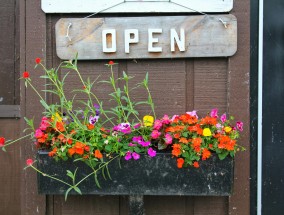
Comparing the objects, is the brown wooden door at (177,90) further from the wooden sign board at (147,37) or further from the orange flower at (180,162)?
the orange flower at (180,162)

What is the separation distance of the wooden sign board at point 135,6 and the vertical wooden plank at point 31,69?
3.4 inches

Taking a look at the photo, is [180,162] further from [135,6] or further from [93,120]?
[135,6]

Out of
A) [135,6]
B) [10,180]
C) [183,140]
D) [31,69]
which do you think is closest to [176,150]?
[183,140]

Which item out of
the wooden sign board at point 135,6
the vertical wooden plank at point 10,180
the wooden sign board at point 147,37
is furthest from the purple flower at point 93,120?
the vertical wooden plank at point 10,180

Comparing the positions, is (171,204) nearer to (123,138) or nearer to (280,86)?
(123,138)

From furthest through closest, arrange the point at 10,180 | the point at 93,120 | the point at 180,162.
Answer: the point at 10,180, the point at 93,120, the point at 180,162

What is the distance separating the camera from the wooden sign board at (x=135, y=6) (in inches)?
90.6

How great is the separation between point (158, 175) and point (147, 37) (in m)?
0.74

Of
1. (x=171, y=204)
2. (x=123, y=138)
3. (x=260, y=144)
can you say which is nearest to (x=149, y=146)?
(x=123, y=138)

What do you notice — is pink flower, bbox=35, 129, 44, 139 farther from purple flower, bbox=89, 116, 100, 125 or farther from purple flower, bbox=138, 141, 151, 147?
purple flower, bbox=138, 141, 151, 147

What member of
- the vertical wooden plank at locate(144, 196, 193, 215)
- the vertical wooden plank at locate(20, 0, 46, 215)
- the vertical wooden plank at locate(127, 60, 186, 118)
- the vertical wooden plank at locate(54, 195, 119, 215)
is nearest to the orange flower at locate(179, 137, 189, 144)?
the vertical wooden plank at locate(127, 60, 186, 118)

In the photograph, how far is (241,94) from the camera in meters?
2.34

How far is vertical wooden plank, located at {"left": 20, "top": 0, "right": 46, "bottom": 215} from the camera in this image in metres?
2.36

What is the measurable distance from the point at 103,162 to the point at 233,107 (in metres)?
0.77
